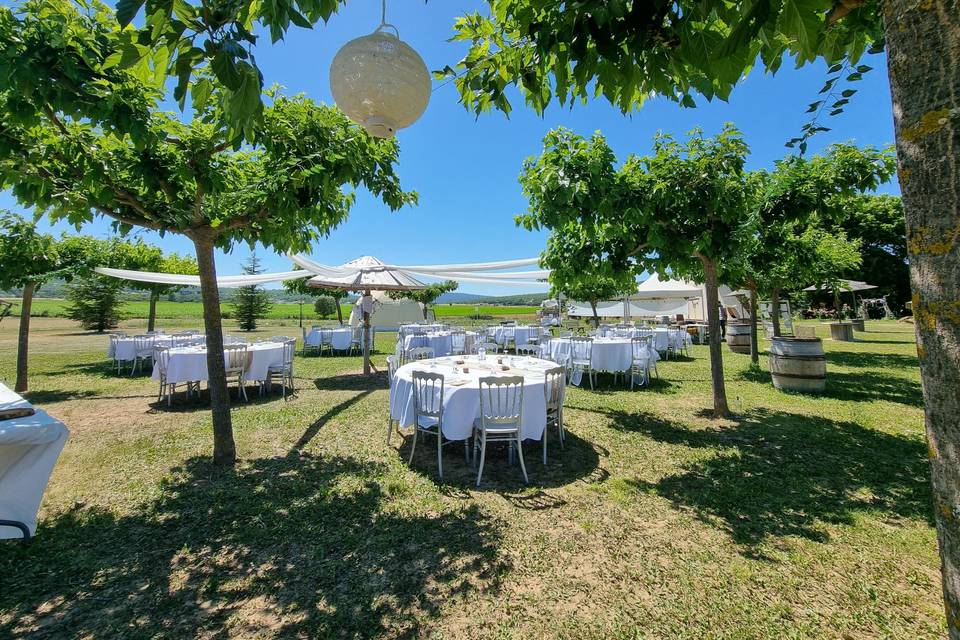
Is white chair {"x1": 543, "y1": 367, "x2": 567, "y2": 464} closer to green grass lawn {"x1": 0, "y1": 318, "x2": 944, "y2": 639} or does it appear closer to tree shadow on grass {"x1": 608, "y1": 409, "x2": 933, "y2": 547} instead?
green grass lawn {"x1": 0, "y1": 318, "x2": 944, "y2": 639}

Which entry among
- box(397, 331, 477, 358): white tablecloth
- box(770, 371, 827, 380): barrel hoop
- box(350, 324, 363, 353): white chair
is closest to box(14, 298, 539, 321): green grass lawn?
box(350, 324, 363, 353): white chair

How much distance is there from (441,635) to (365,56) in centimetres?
312

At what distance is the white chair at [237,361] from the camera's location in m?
6.96

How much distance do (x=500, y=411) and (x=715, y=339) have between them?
3592 mm

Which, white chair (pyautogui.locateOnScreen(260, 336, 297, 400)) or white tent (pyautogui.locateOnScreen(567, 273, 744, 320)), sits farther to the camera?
white tent (pyautogui.locateOnScreen(567, 273, 744, 320))

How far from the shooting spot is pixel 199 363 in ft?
22.5

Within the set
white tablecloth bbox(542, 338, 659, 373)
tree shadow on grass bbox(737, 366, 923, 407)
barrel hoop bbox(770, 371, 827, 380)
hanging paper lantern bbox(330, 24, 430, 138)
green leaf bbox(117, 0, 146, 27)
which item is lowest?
tree shadow on grass bbox(737, 366, 923, 407)

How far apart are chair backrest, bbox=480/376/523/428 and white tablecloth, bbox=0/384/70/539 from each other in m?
2.98

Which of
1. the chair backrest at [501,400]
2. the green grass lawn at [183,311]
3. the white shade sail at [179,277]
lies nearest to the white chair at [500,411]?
the chair backrest at [501,400]

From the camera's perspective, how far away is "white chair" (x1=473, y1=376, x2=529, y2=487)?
380 centimetres

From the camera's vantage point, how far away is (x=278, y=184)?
3297 mm

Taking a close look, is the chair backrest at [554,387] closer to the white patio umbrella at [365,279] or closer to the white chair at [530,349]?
the white chair at [530,349]

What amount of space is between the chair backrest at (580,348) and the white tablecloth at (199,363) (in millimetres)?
6216

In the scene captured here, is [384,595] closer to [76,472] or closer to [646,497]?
[646,497]
